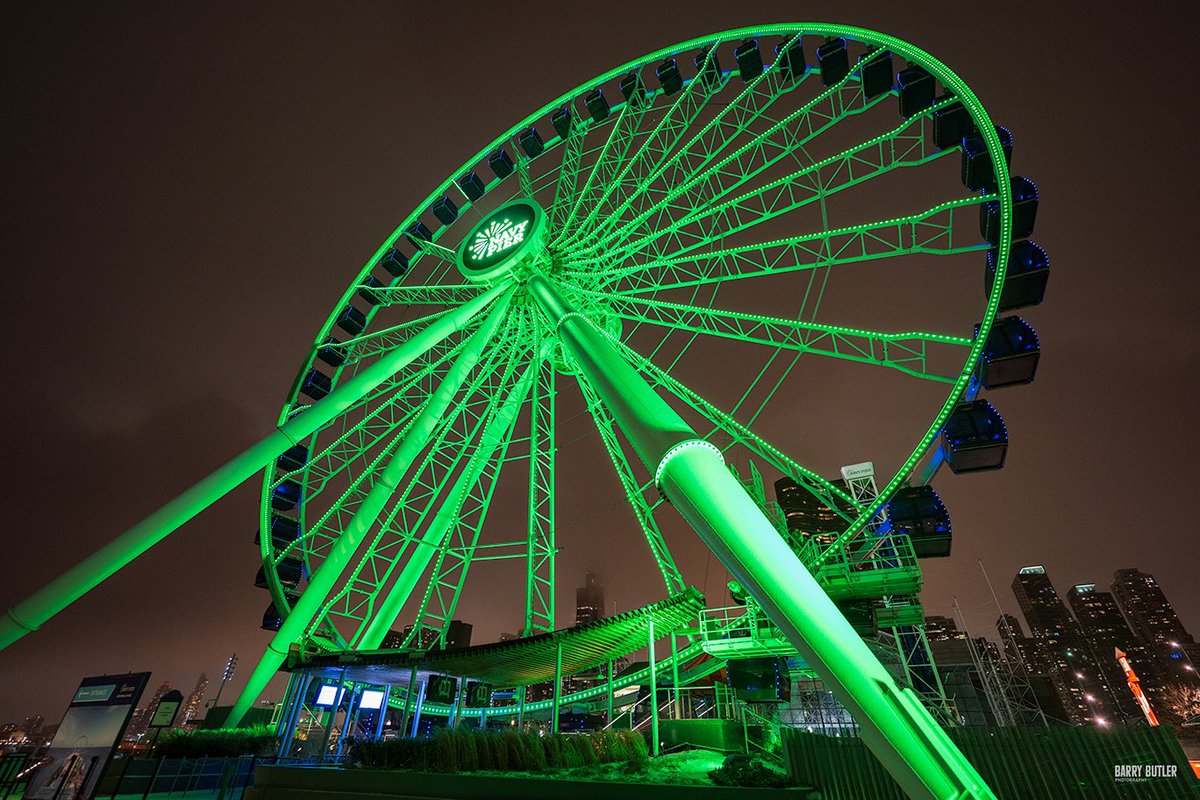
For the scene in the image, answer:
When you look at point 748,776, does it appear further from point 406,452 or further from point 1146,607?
point 1146,607

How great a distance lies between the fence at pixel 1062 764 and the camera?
7.83m

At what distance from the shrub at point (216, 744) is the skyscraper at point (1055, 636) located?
455ft

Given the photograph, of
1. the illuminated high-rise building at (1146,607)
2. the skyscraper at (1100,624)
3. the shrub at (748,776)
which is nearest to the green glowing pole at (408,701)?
the shrub at (748,776)

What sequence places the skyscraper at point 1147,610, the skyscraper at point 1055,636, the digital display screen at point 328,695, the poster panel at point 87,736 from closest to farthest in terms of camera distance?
1. the poster panel at point 87,736
2. the digital display screen at point 328,695
3. the skyscraper at point 1055,636
4. the skyscraper at point 1147,610

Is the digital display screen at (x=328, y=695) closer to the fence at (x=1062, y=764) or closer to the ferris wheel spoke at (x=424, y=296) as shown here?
the ferris wheel spoke at (x=424, y=296)

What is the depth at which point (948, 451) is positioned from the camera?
13.7 meters

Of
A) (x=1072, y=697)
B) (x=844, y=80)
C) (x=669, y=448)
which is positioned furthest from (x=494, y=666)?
(x=1072, y=697)

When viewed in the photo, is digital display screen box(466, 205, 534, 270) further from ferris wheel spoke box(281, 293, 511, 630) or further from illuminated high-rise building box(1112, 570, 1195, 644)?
illuminated high-rise building box(1112, 570, 1195, 644)

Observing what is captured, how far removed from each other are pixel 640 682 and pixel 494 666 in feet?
25.0

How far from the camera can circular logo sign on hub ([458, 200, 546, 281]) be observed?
16.2 meters

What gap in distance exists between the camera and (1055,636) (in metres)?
141

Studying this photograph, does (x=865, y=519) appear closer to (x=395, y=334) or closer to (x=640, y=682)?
(x=640, y=682)

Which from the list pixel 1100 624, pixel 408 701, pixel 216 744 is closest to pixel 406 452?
pixel 408 701

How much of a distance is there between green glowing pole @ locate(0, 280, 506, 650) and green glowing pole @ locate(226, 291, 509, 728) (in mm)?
873
